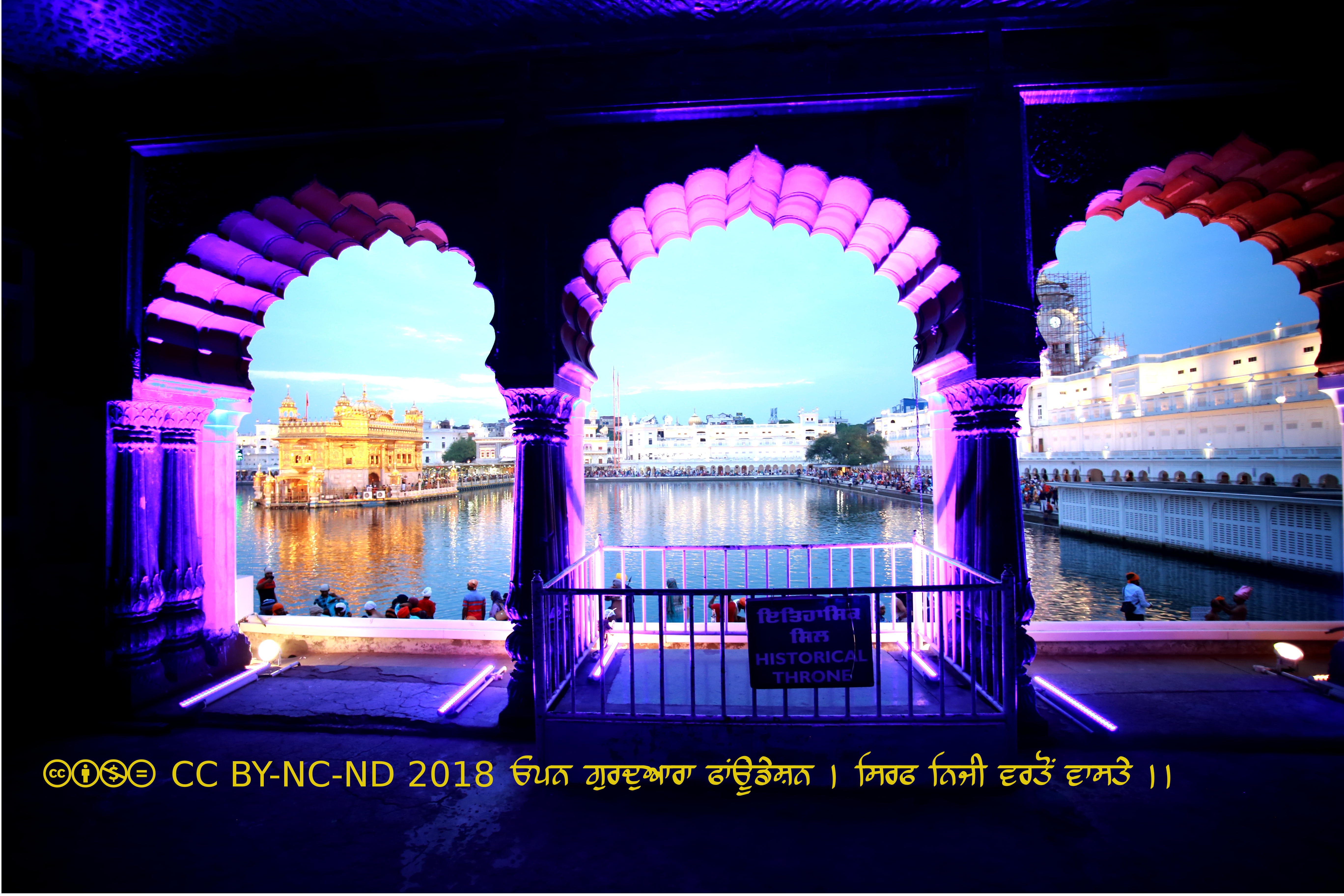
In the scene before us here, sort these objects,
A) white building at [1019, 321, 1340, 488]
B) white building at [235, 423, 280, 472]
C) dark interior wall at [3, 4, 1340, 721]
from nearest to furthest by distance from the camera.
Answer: dark interior wall at [3, 4, 1340, 721] → white building at [1019, 321, 1340, 488] → white building at [235, 423, 280, 472]

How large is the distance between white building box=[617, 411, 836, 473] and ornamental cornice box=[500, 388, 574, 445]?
338ft

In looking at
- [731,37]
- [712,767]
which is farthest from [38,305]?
[712,767]

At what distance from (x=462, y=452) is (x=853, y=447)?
220ft

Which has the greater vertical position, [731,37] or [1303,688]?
[731,37]

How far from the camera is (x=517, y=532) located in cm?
404

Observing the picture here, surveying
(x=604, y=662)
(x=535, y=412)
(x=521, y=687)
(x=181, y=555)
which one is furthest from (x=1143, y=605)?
(x=181, y=555)

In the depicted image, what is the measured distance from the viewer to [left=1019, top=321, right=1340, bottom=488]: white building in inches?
667

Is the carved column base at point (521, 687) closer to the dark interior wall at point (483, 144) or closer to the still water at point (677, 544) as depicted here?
the dark interior wall at point (483, 144)

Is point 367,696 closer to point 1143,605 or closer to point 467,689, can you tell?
point 467,689

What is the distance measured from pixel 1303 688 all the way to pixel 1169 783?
216 centimetres

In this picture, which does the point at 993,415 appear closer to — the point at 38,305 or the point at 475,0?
the point at 475,0

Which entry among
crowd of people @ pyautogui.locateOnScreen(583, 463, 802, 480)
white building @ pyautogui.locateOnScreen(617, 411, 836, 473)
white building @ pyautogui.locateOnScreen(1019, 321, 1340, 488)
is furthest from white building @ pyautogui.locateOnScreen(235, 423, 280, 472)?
white building @ pyautogui.locateOnScreen(1019, 321, 1340, 488)

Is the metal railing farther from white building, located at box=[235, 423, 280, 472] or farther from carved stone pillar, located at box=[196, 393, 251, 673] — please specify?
white building, located at box=[235, 423, 280, 472]

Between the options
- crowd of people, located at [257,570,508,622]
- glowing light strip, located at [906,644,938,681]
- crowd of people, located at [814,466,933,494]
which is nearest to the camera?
glowing light strip, located at [906,644,938,681]
